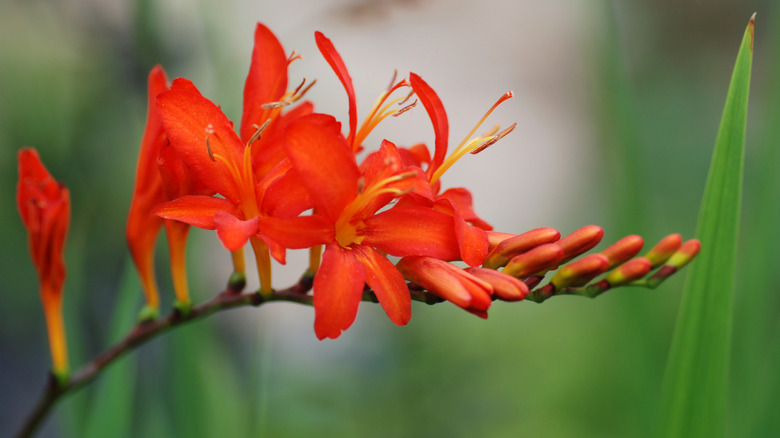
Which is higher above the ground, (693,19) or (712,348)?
(693,19)

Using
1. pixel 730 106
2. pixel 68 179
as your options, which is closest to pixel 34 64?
pixel 68 179

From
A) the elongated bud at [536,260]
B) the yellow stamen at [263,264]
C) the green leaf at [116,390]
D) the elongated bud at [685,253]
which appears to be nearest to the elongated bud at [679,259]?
the elongated bud at [685,253]

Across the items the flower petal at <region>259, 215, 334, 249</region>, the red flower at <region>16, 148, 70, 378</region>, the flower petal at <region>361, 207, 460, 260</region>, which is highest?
the flower petal at <region>361, 207, 460, 260</region>

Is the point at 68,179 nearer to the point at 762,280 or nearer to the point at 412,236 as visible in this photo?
the point at 412,236

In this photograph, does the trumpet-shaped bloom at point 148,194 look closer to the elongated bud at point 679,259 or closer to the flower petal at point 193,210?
the flower petal at point 193,210

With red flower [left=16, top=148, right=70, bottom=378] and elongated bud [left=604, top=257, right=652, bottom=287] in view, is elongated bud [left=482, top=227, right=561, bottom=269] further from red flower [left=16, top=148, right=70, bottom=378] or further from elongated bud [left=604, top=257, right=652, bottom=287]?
red flower [left=16, top=148, right=70, bottom=378]

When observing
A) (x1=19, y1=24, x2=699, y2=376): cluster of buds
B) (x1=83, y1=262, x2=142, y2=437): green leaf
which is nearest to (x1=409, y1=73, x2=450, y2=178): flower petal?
(x1=19, y1=24, x2=699, y2=376): cluster of buds

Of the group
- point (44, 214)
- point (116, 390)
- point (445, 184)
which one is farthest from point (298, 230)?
point (445, 184)
